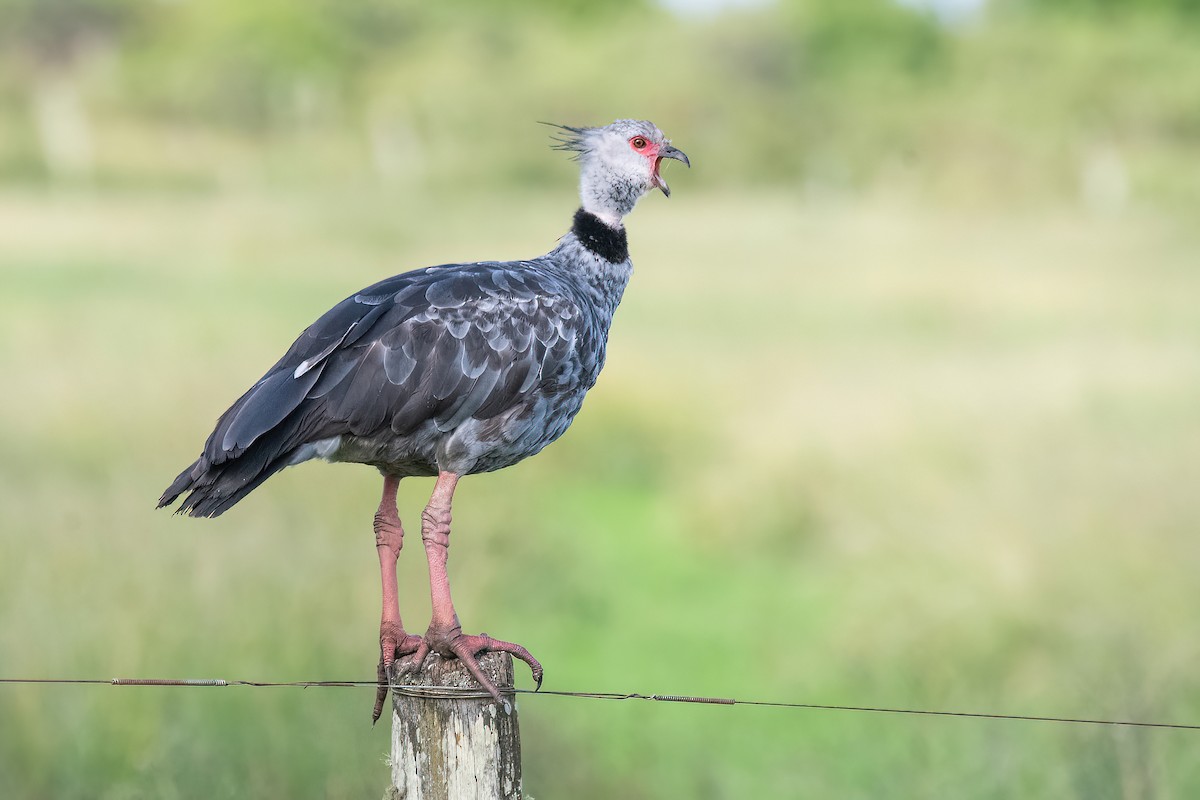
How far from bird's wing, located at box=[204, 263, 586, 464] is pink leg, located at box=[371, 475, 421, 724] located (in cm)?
32

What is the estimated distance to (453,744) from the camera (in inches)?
119

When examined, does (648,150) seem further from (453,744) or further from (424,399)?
(453,744)

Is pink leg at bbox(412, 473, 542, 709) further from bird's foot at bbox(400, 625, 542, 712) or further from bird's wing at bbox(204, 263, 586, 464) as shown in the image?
bird's wing at bbox(204, 263, 586, 464)

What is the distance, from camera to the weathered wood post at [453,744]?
2990mm

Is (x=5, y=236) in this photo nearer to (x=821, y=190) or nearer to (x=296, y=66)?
(x=296, y=66)

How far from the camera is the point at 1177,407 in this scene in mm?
11766

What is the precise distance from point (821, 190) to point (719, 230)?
8432 millimetres

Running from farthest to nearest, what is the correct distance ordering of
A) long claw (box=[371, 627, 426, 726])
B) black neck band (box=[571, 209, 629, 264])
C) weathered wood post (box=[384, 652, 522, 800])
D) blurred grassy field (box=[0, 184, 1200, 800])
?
blurred grassy field (box=[0, 184, 1200, 800]) < black neck band (box=[571, 209, 629, 264]) < long claw (box=[371, 627, 426, 726]) < weathered wood post (box=[384, 652, 522, 800])

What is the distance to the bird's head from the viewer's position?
13.5 ft

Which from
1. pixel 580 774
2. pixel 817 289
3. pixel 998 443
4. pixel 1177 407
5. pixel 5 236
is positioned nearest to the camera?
pixel 580 774

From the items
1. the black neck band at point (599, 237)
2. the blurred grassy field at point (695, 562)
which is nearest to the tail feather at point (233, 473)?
the black neck band at point (599, 237)

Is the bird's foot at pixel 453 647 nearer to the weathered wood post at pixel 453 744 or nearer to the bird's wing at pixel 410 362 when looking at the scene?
the weathered wood post at pixel 453 744

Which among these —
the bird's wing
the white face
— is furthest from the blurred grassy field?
the white face

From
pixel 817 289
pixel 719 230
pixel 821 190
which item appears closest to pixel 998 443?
pixel 817 289
